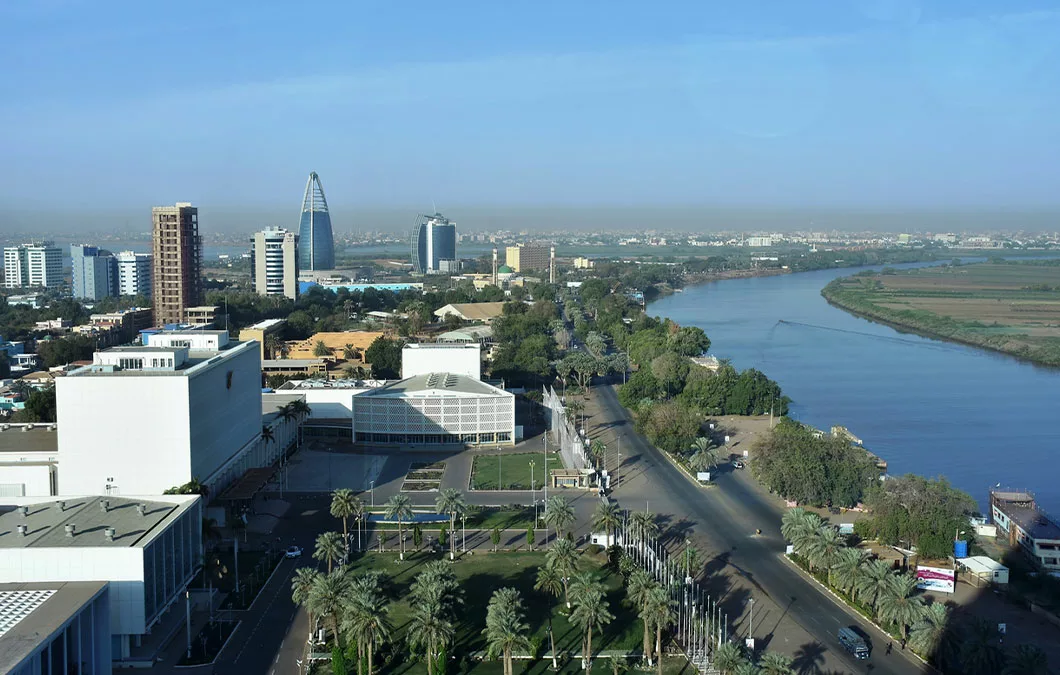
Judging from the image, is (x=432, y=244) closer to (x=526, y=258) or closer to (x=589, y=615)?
(x=526, y=258)

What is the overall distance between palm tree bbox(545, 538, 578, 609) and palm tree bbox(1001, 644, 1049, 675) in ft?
19.7

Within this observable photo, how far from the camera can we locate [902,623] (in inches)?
564

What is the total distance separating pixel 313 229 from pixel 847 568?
3033 inches

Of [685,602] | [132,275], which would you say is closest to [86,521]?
[685,602]

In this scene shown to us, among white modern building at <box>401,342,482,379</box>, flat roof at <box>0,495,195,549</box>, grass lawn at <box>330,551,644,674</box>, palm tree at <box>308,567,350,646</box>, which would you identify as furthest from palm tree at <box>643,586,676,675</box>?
white modern building at <box>401,342,482,379</box>

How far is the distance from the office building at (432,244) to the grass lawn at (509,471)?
74.5 meters

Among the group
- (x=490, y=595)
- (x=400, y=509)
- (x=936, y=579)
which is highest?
(x=400, y=509)

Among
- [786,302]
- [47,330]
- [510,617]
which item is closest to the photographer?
[510,617]

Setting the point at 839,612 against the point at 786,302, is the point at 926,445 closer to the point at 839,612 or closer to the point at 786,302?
the point at 839,612

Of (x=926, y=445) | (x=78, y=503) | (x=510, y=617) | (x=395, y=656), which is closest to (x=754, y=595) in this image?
(x=510, y=617)

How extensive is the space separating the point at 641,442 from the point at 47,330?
31.2 metres

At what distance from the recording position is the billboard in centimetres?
1628

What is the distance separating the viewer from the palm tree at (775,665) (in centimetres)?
1220

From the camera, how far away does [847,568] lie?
1568cm
